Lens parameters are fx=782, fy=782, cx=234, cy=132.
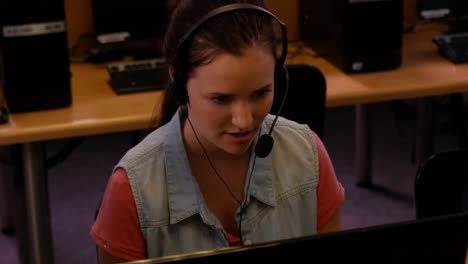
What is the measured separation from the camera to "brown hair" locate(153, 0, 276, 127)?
3.89 ft

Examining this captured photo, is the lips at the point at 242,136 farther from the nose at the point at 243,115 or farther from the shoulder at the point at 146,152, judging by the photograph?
the shoulder at the point at 146,152

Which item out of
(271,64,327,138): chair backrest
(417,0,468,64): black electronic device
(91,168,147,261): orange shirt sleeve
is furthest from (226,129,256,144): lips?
(417,0,468,64): black electronic device

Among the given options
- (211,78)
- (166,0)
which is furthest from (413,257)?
(166,0)

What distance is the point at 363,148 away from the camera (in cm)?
315

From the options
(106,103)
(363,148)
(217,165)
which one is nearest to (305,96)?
(106,103)

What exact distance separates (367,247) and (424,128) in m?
2.29

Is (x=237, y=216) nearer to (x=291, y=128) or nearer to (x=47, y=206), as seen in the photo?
(x=291, y=128)

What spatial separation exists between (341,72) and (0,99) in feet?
3.43

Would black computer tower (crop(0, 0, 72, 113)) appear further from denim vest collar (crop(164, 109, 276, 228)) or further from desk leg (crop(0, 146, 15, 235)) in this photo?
denim vest collar (crop(164, 109, 276, 228))

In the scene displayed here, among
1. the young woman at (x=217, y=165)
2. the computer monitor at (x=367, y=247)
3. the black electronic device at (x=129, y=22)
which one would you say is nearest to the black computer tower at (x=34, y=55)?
the black electronic device at (x=129, y=22)

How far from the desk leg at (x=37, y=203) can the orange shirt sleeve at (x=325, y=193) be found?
1048 mm

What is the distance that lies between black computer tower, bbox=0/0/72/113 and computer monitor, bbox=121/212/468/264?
5.14 ft

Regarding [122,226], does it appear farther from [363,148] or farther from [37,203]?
[363,148]

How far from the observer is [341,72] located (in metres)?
2.49
